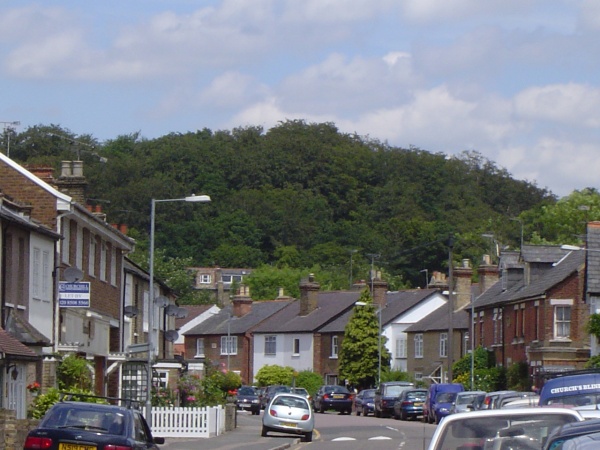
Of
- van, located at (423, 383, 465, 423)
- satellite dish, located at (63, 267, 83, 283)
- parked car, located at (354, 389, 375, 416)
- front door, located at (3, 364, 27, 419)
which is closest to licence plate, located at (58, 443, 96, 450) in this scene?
front door, located at (3, 364, 27, 419)

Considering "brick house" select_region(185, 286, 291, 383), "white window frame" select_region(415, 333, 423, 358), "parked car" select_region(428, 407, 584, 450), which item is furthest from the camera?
"brick house" select_region(185, 286, 291, 383)

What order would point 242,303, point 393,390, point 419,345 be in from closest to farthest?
point 393,390 → point 419,345 → point 242,303

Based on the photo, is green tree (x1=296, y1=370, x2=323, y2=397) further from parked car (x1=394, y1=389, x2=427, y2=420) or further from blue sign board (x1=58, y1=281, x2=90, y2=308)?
blue sign board (x1=58, y1=281, x2=90, y2=308)

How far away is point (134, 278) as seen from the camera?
157 feet

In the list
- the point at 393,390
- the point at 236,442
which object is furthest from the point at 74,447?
the point at 393,390

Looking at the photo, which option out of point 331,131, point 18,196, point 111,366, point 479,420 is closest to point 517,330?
point 111,366

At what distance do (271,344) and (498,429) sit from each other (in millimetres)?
84492

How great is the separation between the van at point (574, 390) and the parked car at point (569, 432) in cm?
1135

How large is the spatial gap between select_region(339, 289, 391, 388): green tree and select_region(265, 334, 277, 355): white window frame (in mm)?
11936

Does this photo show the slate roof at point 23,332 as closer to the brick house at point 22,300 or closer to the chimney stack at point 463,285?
the brick house at point 22,300

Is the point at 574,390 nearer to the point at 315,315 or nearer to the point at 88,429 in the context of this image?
the point at 88,429

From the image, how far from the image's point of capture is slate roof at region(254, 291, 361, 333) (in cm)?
9156

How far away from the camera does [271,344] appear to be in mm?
95000

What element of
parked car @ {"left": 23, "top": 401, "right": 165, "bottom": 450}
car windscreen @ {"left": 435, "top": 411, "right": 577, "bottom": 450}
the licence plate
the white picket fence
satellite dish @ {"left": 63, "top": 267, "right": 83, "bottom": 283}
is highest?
satellite dish @ {"left": 63, "top": 267, "right": 83, "bottom": 283}
